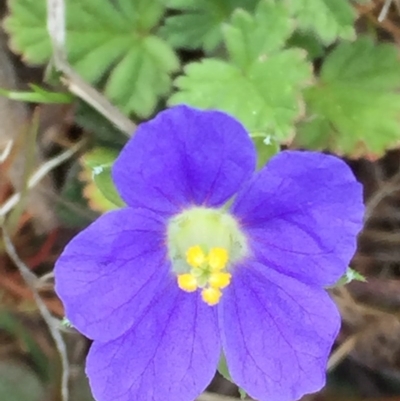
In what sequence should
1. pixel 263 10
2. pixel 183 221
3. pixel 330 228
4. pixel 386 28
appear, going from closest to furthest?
pixel 330 228, pixel 183 221, pixel 263 10, pixel 386 28

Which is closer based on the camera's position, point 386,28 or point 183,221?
point 183,221

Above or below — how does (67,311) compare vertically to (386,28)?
below

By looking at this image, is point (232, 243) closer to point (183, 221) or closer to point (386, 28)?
point (183, 221)

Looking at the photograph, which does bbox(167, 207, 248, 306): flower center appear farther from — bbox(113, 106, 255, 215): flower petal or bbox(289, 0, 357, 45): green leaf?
bbox(289, 0, 357, 45): green leaf

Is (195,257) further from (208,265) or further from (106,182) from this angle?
(106,182)

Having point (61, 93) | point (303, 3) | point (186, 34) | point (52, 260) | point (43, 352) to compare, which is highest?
point (303, 3)

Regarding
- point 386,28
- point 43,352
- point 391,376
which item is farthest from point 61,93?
point 391,376

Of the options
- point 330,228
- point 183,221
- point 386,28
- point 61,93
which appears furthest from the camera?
point 386,28

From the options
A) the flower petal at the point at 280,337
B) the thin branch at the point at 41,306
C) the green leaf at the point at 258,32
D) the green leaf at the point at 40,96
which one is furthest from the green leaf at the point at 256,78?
the thin branch at the point at 41,306
